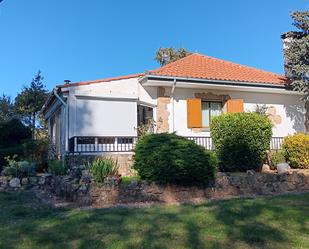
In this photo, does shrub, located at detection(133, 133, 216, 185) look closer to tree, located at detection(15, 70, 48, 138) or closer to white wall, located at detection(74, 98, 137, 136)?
white wall, located at detection(74, 98, 137, 136)

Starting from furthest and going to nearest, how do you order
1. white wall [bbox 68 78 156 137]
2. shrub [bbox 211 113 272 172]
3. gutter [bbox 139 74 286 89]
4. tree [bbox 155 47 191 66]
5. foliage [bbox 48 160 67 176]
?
tree [bbox 155 47 191 66] → gutter [bbox 139 74 286 89] → white wall [bbox 68 78 156 137] → shrub [bbox 211 113 272 172] → foliage [bbox 48 160 67 176]

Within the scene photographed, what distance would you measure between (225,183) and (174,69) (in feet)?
26.8

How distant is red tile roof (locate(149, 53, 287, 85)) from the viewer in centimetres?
1677

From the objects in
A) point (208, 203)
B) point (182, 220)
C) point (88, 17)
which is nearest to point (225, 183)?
point (208, 203)

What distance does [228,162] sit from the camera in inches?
531

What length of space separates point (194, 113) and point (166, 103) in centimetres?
129

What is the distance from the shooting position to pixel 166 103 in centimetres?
1656

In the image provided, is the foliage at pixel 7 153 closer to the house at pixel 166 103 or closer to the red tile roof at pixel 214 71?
the house at pixel 166 103

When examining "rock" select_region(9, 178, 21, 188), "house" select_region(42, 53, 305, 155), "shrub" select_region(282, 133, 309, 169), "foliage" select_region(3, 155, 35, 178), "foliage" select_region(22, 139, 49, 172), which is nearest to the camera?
"rock" select_region(9, 178, 21, 188)

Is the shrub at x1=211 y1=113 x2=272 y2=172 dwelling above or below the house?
below

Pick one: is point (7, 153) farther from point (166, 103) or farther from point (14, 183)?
point (166, 103)

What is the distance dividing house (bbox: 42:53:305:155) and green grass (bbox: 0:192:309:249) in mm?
7089

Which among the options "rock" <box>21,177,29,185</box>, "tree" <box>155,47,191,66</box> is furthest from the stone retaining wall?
"tree" <box>155,47,191,66</box>

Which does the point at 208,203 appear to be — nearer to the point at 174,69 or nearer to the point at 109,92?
the point at 109,92
